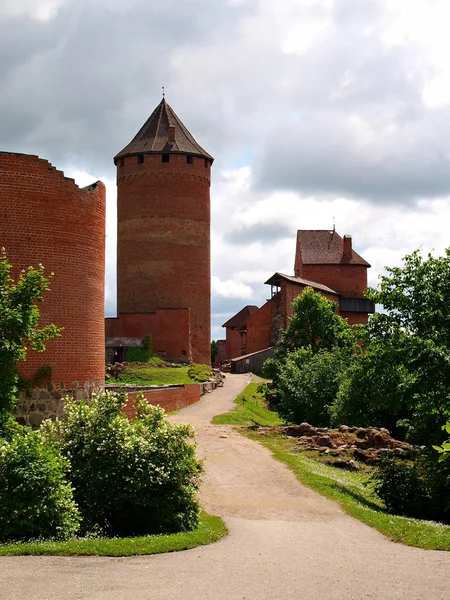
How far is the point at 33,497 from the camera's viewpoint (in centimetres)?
1116

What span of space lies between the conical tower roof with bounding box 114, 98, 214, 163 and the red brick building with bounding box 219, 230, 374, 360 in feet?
56.6

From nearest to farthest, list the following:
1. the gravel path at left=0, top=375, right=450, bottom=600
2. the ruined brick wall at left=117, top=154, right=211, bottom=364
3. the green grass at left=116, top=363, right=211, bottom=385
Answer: the gravel path at left=0, top=375, right=450, bottom=600, the green grass at left=116, top=363, right=211, bottom=385, the ruined brick wall at left=117, top=154, right=211, bottom=364

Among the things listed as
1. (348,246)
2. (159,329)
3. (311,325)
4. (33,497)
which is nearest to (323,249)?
(348,246)

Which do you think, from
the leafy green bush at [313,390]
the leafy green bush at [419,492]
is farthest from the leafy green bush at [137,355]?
the leafy green bush at [419,492]

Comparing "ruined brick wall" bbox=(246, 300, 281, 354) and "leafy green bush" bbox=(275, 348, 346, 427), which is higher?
"ruined brick wall" bbox=(246, 300, 281, 354)

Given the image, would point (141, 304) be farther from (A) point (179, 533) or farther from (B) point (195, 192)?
(A) point (179, 533)

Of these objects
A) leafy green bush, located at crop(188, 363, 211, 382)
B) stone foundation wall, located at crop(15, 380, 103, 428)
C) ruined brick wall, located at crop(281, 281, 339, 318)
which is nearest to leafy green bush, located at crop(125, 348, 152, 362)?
leafy green bush, located at crop(188, 363, 211, 382)

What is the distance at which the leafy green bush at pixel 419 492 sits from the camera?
16188 millimetres

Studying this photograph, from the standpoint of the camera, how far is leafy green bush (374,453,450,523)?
53.1ft

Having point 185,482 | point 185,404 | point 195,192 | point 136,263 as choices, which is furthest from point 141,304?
point 185,482

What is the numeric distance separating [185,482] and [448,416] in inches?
296

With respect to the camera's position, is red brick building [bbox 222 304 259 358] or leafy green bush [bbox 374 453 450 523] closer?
leafy green bush [bbox 374 453 450 523]

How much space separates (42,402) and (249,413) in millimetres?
16376

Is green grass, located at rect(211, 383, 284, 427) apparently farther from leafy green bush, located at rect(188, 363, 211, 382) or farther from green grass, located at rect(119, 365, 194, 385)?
green grass, located at rect(119, 365, 194, 385)
